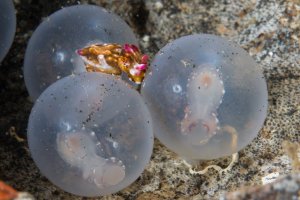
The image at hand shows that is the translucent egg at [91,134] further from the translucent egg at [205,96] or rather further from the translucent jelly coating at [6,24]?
the translucent jelly coating at [6,24]

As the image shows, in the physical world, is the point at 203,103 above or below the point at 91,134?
above

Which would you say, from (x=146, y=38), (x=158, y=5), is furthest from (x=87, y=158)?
(x=158, y=5)

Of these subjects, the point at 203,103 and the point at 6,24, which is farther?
the point at 6,24

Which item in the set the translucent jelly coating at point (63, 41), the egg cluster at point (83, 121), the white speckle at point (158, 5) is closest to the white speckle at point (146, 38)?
the white speckle at point (158, 5)

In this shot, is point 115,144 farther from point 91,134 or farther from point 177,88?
point 177,88

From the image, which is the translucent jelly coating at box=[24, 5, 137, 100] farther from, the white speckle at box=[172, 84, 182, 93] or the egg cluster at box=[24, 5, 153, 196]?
the white speckle at box=[172, 84, 182, 93]

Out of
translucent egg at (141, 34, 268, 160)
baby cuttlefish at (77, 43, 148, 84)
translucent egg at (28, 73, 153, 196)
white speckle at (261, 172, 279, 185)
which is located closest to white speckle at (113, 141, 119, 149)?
translucent egg at (28, 73, 153, 196)

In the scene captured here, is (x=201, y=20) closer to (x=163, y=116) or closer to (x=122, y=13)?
(x=122, y=13)
